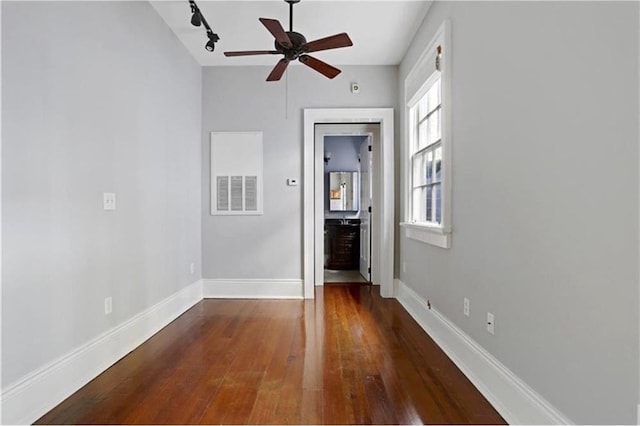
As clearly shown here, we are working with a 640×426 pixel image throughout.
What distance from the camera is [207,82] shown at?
4266 mm

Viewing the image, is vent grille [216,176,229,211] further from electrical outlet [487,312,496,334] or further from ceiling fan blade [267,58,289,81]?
electrical outlet [487,312,496,334]

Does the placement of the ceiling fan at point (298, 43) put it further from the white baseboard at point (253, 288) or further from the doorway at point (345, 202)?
the white baseboard at point (253, 288)

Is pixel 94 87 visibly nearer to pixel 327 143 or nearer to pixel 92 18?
pixel 92 18

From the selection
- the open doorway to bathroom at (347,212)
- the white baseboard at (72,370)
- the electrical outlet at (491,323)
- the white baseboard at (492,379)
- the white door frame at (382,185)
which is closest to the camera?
the white baseboard at (492,379)

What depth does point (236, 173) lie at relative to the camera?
4.29 metres

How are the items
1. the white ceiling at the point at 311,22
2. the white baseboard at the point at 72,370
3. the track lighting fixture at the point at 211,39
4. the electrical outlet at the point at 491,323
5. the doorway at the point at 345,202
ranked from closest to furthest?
the white baseboard at the point at 72,370, the electrical outlet at the point at 491,323, the white ceiling at the point at 311,22, the track lighting fixture at the point at 211,39, the doorway at the point at 345,202

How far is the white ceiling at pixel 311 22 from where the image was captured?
9.84ft

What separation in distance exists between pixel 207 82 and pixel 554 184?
4004 mm

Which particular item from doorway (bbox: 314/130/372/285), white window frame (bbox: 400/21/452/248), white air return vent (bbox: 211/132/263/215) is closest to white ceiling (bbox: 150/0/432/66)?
white window frame (bbox: 400/21/452/248)

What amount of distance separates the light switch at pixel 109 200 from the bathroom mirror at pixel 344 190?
4681 mm

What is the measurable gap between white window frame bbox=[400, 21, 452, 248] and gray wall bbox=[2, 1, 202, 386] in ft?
7.90

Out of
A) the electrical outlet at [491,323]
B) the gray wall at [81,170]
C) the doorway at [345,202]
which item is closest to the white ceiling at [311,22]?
the gray wall at [81,170]

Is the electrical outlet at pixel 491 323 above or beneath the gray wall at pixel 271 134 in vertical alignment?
beneath

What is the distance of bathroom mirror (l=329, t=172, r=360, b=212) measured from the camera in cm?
678
